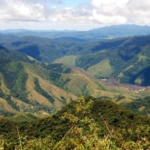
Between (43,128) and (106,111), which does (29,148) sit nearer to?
(43,128)

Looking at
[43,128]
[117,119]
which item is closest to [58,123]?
[43,128]

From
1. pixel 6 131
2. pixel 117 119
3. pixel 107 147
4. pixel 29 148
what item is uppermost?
pixel 107 147

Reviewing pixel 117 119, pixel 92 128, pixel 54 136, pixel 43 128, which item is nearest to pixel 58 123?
pixel 43 128

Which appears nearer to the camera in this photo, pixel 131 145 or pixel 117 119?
pixel 131 145

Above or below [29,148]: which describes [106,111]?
below

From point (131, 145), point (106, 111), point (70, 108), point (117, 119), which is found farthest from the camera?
point (70, 108)

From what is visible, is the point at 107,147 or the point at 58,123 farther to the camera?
the point at 58,123

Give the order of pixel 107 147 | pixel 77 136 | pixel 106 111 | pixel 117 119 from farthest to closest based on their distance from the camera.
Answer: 1. pixel 106 111
2. pixel 117 119
3. pixel 77 136
4. pixel 107 147

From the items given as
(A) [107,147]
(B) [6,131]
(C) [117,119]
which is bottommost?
(B) [6,131]

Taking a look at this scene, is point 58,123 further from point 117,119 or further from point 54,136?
point 117,119
